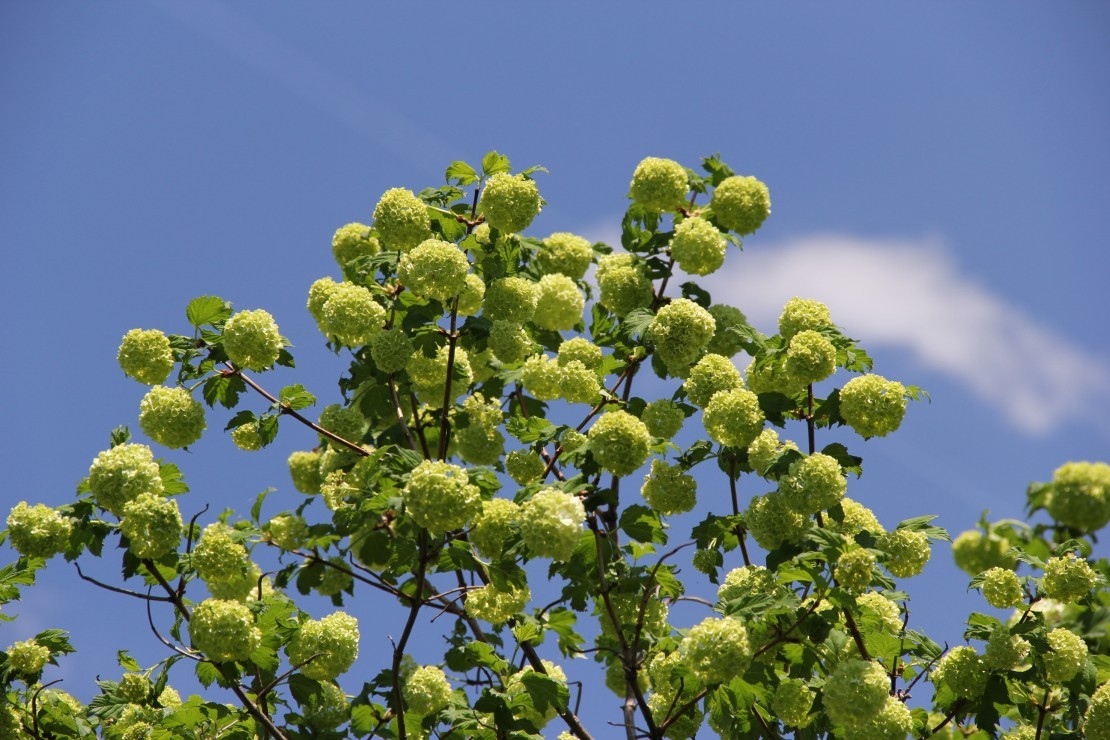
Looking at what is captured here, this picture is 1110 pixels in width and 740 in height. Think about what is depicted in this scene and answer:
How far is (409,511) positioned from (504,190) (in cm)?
267

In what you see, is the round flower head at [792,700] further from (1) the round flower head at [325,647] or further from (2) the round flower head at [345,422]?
(2) the round flower head at [345,422]

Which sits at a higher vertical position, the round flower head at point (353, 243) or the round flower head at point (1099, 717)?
the round flower head at point (353, 243)

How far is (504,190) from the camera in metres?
7.34

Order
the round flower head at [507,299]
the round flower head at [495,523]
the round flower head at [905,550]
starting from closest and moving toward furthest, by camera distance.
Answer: the round flower head at [495,523]
the round flower head at [905,550]
the round flower head at [507,299]

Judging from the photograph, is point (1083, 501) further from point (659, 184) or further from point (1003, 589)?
point (659, 184)

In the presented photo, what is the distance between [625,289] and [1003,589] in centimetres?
360

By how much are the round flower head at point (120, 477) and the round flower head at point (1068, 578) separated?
18.4ft

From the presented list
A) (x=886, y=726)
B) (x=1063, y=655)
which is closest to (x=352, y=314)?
(x=886, y=726)

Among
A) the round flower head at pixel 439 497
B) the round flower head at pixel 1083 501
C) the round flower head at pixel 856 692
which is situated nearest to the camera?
the round flower head at pixel 1083 501

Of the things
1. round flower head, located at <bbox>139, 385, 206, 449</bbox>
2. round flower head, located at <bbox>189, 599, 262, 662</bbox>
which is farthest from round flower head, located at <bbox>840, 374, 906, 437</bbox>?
round flower head, located at <bbox>139, 385, 206, 449</bbox>

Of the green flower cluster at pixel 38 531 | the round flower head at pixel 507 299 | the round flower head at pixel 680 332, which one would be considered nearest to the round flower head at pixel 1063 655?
the round flower head at pixel 680 332

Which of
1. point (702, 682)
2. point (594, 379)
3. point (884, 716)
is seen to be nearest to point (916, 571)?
point (884, 716)

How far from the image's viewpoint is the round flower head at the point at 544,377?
734cm

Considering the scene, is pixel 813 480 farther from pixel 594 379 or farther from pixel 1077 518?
pixel 1077 518
